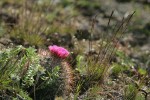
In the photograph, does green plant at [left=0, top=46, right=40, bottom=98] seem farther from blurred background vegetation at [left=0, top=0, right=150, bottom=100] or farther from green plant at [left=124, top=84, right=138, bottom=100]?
green plant at [left=124, top=84, right=138, bottom=100]

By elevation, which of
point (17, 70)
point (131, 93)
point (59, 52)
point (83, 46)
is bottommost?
point (131, 93)

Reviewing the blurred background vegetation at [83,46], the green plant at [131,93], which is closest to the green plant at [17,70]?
the blurred background vegetation at [83,46]

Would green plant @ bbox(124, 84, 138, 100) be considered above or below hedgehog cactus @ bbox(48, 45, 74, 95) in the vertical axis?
below

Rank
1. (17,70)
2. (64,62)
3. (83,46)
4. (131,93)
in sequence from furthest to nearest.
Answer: (83,46)
(131,93)
(64,62)
(17,70)

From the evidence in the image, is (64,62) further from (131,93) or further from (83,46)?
(83,46)

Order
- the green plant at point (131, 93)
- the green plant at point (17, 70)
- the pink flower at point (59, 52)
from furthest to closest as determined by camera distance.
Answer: the green plant at point (131, 93)
the pink flower at point (59, 52)
the green plant at point (17, 70)

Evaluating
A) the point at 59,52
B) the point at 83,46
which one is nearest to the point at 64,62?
the point at 59,52

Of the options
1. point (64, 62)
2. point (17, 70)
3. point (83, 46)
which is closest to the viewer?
point (17, 70)

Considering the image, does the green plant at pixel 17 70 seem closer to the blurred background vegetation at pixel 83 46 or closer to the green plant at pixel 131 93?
the blurred background vegetation at pixel 83 46

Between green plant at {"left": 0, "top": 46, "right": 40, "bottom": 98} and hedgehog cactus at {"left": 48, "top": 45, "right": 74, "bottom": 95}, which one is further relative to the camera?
hedgehog cactus at {"left": 48, "top": 45, "right": 74, "bottom": 95}

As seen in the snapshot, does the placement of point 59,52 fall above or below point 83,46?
below

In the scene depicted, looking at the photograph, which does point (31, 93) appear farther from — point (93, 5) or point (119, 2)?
point (119, 2)

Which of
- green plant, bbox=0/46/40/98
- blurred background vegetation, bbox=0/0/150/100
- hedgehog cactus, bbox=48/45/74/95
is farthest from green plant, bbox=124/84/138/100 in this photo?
green plant, bbox=0/46/40/98
